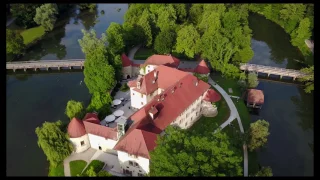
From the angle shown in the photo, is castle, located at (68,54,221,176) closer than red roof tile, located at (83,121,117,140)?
Yes

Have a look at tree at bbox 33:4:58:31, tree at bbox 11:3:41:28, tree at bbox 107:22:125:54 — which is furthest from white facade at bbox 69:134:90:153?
tree at bbox 11:3:41:28

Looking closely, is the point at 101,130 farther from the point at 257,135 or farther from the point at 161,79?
the point at 257,135

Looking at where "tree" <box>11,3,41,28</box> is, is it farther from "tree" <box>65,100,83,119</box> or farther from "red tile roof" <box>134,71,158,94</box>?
"red tile roof" <box>134,71,158,94</box>

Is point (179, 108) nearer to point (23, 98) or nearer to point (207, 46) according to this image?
point (207, 46)

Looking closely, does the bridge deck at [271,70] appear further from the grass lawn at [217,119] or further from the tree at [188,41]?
the grass lawn at [217,119]

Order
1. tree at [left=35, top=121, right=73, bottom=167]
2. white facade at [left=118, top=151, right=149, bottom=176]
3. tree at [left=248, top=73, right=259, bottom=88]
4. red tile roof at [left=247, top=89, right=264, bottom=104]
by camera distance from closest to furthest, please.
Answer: white facade at [left=118, top=151, right=149, bottom=176] < tree at [left=35, top=121, right=73, bottom=167] < red tile roof at [left=247, top=89, right=264, bottom=104] < tree at [left=248, top=73, right=259, bottom=88]

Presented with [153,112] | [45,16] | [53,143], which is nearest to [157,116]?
[153,112]

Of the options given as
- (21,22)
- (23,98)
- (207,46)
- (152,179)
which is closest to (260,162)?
(152,179)
